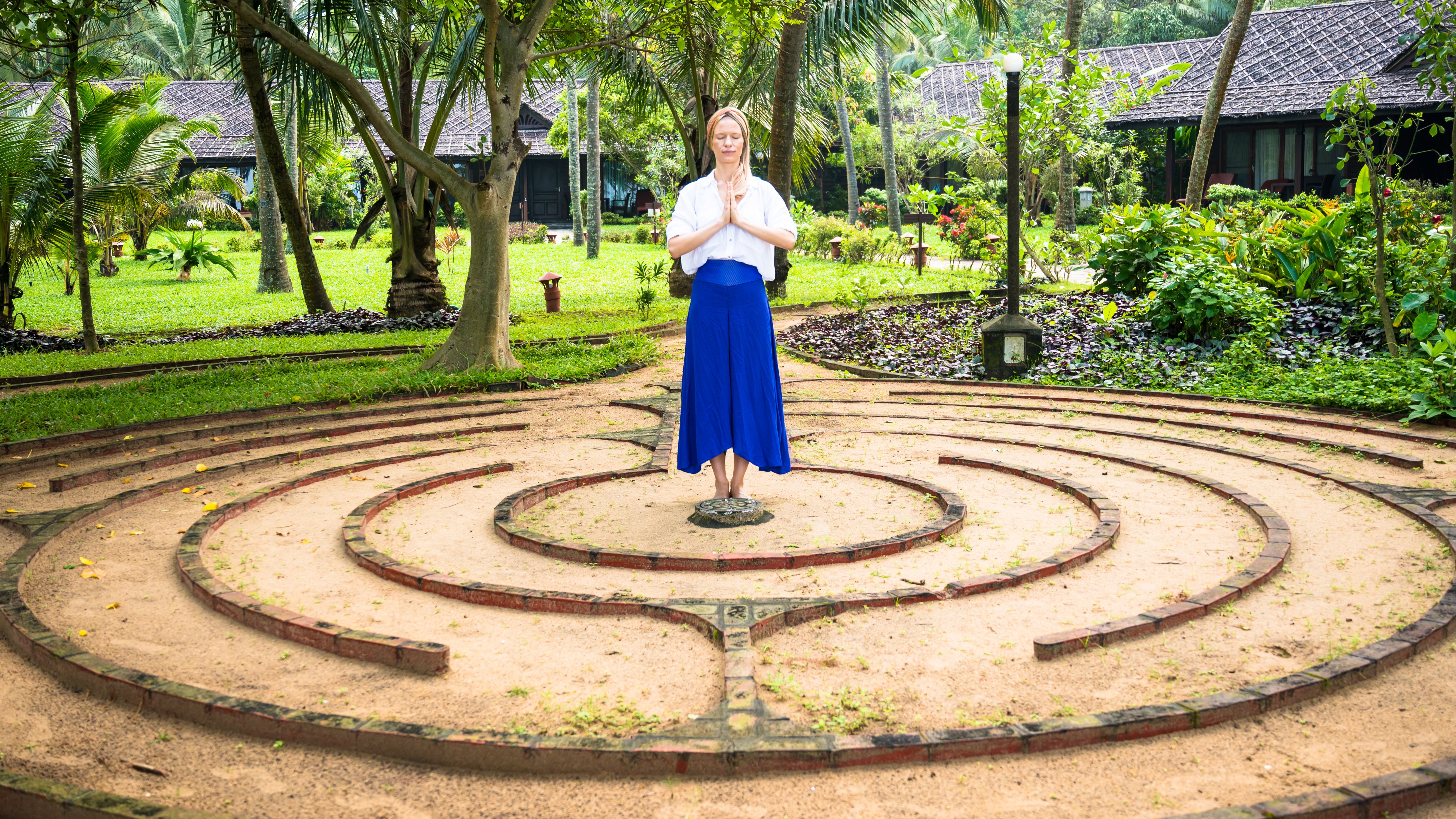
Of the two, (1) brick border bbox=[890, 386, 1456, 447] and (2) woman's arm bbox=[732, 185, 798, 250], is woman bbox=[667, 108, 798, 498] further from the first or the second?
(1) brick border bbox=[890, 386, 1456, 447]

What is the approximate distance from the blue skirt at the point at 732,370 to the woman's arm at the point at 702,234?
0.18 m

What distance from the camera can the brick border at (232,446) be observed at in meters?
6.68

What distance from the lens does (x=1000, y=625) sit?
4270 millimetres

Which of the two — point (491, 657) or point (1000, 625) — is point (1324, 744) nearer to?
point (1000, 625)

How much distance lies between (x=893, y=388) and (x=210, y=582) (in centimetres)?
664

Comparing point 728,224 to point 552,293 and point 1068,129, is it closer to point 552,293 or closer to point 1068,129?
point 552,293

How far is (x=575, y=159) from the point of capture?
26672 millimetres

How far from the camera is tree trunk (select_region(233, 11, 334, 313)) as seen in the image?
1295 cm

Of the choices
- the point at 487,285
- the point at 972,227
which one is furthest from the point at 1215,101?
the point at 487,285

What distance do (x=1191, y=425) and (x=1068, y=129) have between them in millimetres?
8763

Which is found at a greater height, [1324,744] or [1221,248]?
[1221,248]

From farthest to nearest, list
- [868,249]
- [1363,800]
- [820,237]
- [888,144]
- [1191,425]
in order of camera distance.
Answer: [888,144], [820,237], [868,249], [1191,425], [1363,800]

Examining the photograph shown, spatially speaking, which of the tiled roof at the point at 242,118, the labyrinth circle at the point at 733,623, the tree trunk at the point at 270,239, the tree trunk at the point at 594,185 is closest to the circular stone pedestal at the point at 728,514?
the labyrinth circle at the point at 733,623

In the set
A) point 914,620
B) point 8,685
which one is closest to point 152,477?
point 8,685
